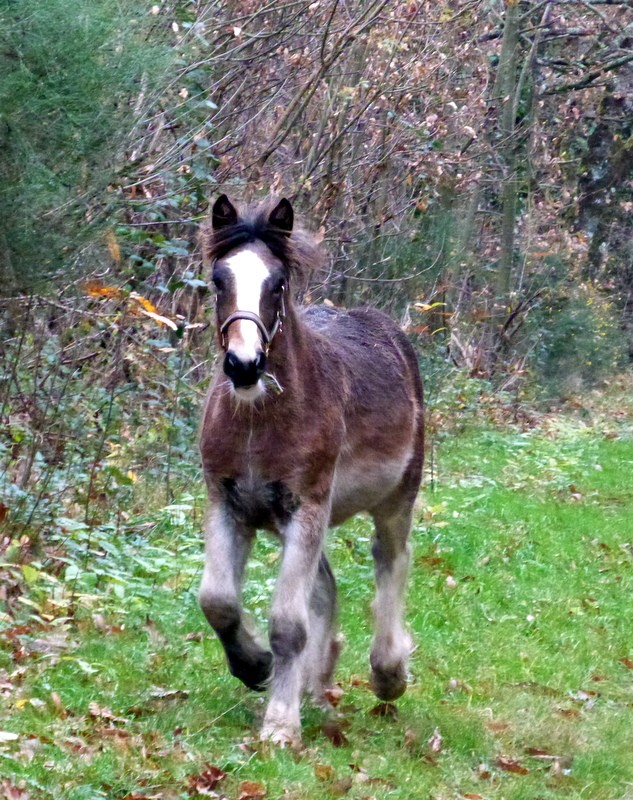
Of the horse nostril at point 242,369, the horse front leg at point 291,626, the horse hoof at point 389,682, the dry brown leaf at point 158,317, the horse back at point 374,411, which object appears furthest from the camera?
the dry brown leaf at point 158,317

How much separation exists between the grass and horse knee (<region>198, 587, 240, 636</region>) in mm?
430

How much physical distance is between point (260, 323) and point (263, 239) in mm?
674

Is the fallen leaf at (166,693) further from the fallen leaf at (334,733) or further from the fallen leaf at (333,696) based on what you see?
the fallen leaf at (333,696)

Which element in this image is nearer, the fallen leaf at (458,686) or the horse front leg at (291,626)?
the horse front leg at (291,626)

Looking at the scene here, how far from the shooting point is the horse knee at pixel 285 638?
570 cm

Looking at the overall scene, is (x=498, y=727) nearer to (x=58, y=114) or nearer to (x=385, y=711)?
(x=385, y=711)

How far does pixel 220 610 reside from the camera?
5734mm

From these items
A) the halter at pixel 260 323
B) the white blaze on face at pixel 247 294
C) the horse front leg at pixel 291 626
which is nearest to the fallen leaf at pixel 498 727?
the horse front leg at pixel 291 626

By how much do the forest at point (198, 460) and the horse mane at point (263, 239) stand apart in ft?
2.35

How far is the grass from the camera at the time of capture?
5109mm

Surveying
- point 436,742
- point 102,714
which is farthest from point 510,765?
point 102,714

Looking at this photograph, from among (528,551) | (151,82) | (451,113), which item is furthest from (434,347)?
(151,82)

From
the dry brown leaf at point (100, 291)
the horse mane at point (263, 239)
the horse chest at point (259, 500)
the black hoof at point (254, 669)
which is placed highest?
the horse mane at point (263, 239)

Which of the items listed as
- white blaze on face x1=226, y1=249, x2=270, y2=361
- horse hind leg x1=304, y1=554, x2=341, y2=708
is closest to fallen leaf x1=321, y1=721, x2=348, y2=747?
horse hind leg x1=304, y1=554, x2=341, y2=708
